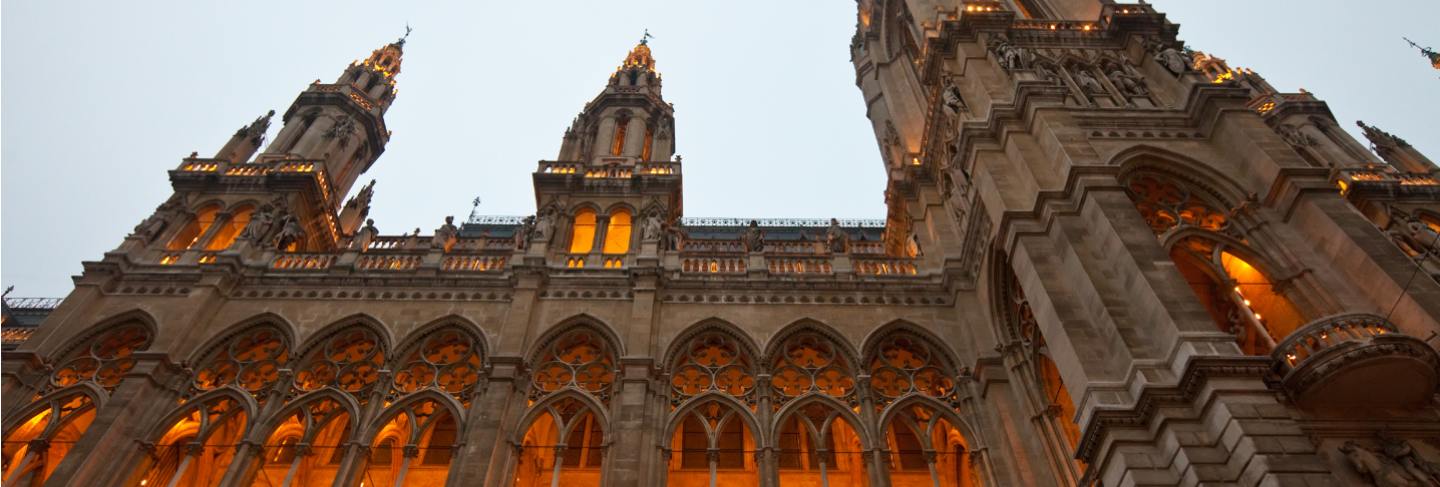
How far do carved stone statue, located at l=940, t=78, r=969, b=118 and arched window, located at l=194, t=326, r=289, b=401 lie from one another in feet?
53.7

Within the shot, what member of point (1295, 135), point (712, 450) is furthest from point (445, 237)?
point (1295, 135)

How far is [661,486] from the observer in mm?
14336

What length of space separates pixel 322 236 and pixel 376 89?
853 centimetres

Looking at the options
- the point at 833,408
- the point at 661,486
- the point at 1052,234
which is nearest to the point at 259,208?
the point at 661,486

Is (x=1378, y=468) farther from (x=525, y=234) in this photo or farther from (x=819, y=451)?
(x=525, y=234)

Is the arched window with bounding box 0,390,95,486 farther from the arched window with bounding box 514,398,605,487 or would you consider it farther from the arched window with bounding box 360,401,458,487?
the arched window with bounding box 514,398,605,487

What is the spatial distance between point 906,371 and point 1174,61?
999 centimetres

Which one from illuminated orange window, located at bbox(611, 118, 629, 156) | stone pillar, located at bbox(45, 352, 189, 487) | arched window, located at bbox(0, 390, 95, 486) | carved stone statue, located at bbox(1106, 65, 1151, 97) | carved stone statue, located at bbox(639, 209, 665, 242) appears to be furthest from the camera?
illuminated orange window, located at bbox(611, 118, 629, 156)

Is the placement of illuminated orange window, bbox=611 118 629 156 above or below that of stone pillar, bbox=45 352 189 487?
above

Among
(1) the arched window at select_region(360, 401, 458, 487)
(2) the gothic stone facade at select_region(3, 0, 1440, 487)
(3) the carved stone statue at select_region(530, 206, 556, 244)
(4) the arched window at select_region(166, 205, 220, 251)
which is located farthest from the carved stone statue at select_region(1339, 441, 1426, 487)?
(4) the arched window at select_region(166, 205, 220, 251)

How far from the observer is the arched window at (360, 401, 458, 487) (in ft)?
51.9

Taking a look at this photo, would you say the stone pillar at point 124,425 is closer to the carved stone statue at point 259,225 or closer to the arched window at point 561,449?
the carved stone statue at point 259,225

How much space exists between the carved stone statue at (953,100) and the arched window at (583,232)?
32.3ft

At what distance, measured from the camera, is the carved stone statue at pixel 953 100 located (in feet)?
63.3
